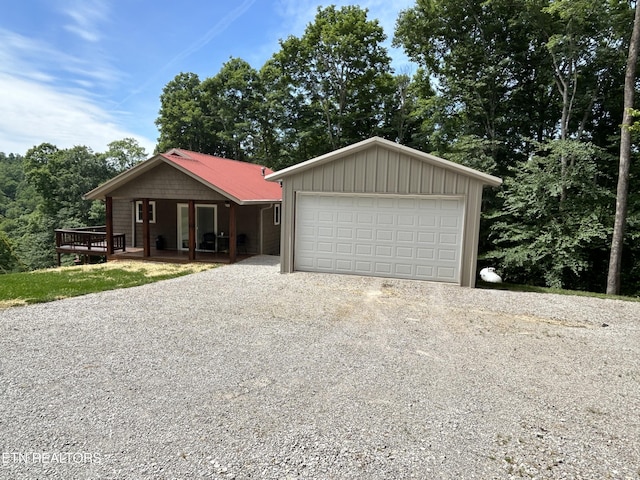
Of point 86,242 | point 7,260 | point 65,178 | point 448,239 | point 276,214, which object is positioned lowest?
point 7,260

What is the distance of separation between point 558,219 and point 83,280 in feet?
45.5

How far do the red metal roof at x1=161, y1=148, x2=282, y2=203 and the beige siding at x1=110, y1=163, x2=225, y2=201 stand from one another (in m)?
0.39

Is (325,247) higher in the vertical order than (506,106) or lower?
lower

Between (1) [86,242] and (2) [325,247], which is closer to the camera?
(2) [325,247]

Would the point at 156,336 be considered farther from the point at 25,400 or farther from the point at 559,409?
the point at 559,409

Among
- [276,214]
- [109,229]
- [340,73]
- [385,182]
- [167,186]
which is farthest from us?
[340,73]

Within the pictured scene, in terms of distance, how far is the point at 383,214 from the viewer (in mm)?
10055

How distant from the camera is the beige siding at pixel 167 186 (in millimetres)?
12734

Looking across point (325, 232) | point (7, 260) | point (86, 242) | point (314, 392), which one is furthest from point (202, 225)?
point (7, 260)

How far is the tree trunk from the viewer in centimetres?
1023

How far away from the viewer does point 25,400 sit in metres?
3.62

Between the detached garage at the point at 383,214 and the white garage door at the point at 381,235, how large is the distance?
0.08ft

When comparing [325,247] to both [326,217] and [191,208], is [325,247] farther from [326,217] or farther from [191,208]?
[191,208]

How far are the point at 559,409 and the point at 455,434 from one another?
1239 millimetres
